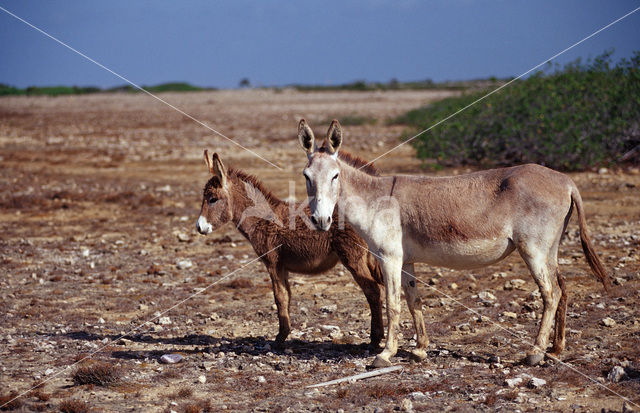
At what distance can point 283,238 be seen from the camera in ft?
29.4

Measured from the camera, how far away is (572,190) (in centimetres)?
753

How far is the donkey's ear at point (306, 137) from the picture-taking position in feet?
25.2

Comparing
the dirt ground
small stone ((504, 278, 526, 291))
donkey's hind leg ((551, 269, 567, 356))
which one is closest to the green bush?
the dirt ground

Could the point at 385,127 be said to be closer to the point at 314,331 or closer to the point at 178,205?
the point at 178,205

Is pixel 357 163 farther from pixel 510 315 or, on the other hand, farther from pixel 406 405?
pixel 510 315

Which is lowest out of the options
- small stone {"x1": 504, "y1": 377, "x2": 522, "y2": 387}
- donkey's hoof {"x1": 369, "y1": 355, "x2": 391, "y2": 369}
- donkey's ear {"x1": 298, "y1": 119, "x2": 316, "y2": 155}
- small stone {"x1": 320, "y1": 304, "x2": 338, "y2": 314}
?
small stone {"x1": 320, "y1": 304, "x2": 338, "y2": 314}

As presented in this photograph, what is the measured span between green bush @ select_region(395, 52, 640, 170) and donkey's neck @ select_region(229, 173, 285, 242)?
13.1 meters

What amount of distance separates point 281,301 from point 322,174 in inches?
87.2

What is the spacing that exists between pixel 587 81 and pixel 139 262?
15.6 m

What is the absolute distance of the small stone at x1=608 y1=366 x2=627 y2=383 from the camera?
269 inches

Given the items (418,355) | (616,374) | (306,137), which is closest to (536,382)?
(616,374)

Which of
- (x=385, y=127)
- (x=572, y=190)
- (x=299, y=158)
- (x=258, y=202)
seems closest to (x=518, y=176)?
(x=572, y=190)

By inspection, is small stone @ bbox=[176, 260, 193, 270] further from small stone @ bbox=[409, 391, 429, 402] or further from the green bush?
the green bush

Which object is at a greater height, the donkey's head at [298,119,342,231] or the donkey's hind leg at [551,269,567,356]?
the donkey's head at [298,119,342,231]
